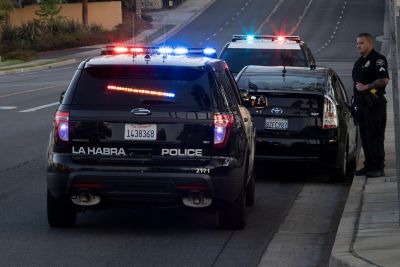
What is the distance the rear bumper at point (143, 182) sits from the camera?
29.3ft

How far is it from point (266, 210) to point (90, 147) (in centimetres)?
273

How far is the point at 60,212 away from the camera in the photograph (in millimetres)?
9414

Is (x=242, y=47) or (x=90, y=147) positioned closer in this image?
(x=90, y=147)

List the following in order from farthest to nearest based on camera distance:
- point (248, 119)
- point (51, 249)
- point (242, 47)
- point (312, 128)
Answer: point (242, 47)
point (312, 128)
point (248, 119)
point (51, 249)

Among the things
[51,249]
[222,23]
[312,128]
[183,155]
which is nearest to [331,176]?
[312,128]

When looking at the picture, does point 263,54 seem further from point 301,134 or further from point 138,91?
point 138,91

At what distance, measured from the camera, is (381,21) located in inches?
3027

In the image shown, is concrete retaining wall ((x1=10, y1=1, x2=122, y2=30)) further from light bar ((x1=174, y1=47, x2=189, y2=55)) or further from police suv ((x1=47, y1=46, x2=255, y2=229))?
police suv ((x1=47, y1=46, x2=255, y2=229))

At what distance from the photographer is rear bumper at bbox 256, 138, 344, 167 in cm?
1269

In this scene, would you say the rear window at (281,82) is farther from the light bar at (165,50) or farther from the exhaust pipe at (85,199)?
the exhaust pipe at (85,199)


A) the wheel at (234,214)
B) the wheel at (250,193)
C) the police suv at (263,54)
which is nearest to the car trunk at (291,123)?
the wheel at (250,193)

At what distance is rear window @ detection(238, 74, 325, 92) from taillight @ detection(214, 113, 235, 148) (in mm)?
3740

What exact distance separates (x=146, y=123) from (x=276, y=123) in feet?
13.5

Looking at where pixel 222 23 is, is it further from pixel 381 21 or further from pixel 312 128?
pixel 312 128
